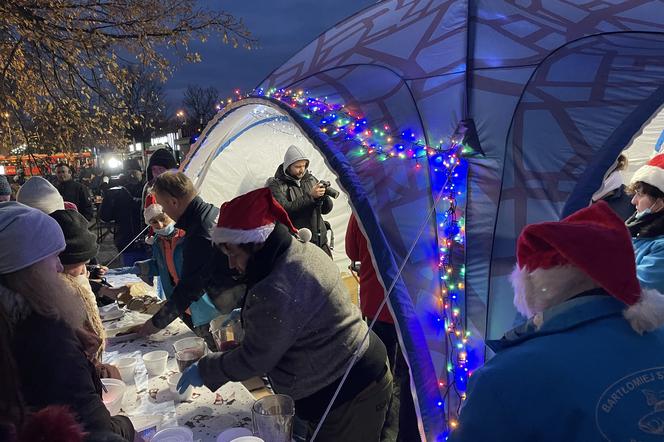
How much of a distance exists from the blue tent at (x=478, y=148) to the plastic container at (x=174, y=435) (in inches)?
48.9

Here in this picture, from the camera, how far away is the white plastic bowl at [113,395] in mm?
1929

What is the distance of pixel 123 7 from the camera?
22.8ft

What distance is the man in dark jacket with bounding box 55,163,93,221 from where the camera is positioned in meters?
7.05

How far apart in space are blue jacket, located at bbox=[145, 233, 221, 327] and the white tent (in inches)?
62.8

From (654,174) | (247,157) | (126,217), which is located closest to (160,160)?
(247,157)

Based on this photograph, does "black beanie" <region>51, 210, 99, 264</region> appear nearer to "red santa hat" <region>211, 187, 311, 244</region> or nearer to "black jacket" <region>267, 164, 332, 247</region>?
"red santa hat" <region>211, 187, 311, 244</region>

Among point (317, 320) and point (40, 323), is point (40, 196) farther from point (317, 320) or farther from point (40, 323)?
point (317, 320)

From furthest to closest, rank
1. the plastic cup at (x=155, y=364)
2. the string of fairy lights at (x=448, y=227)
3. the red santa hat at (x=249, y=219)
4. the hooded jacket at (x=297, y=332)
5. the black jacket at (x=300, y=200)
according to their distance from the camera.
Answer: the black jacket at (x=300, y=200)
the string of fairy lights at (x=448, y=227)
the plastic cup at (x=155, y=364)
the red santa hat at (x=249, y=219)
the hooded jacket at (x=297, y=332)

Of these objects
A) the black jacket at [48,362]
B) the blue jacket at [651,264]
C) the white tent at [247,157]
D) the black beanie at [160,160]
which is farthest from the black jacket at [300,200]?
the black jacket at [48,362]

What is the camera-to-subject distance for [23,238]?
1396 millimetres

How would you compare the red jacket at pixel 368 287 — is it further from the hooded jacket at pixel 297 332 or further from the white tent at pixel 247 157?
the white tent at pixel 247 157

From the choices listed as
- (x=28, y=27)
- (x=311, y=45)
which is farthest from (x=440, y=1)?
(x=28, y=27)

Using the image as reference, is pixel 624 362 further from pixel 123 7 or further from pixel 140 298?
pixel 123 7

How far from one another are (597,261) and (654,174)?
169 centimetres
